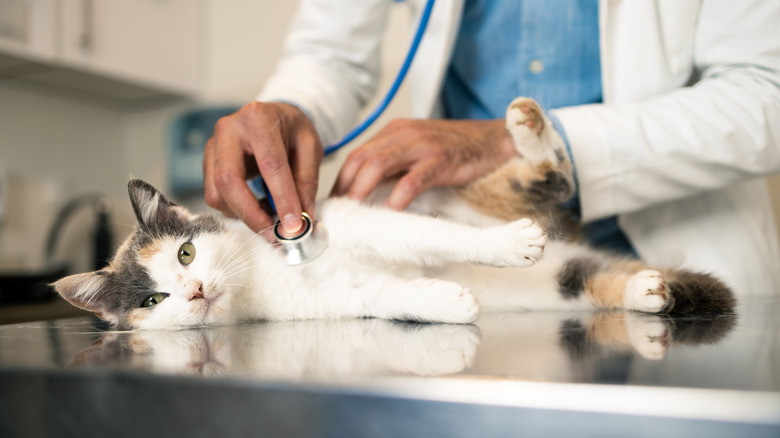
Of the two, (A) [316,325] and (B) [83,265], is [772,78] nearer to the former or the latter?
(A) [316,325]

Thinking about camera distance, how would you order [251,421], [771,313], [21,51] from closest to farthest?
[251,421], [771,313], [21,51]

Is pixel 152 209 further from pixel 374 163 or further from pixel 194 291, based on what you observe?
pixel 374 163

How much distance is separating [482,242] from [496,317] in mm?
130

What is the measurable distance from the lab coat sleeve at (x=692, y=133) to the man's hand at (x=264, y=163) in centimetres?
47

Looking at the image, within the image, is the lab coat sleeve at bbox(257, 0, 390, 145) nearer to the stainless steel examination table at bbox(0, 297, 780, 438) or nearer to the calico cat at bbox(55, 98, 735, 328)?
the calico cat at bbox(55, 98, 735, 328)

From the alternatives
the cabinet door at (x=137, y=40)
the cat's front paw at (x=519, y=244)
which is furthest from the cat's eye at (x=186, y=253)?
the cabinet door at (x=137, y=40)

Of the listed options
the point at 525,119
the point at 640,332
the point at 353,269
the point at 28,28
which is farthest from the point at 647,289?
the point at 28,28

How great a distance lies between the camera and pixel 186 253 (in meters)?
0.91

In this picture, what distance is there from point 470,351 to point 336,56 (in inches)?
44.6

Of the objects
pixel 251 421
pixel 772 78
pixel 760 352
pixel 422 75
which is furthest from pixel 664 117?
pixel 251 421

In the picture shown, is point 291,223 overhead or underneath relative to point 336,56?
underneath

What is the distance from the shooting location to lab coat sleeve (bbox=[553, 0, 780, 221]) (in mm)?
939

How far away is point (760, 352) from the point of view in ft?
1.23

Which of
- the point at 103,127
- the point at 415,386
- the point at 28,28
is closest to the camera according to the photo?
the point at 415,386
